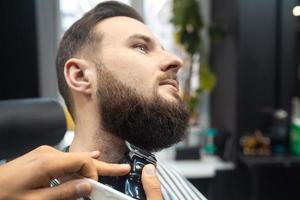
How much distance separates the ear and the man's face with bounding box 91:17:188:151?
36 millimetres

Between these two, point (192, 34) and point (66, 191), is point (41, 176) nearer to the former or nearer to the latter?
point (66, 191)

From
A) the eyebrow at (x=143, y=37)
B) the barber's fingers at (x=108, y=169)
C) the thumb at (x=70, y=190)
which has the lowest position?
the thumb at (x=70, y=190)

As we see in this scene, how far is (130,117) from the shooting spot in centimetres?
81

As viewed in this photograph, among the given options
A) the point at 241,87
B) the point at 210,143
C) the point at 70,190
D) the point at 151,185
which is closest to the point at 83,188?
the point at 70,190

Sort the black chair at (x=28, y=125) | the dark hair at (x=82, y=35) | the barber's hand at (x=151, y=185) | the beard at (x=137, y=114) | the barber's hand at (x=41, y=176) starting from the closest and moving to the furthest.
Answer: the barber's hand at (x=41, y=176) < the barber's hand at (x=151, y=185) < the beard at (x=137, y=114) < the dark hair at (x=82, y=35) < the black chair at (x=28, y=125)

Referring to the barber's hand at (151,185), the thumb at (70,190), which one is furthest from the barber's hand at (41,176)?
the barber's hand at (151,185)

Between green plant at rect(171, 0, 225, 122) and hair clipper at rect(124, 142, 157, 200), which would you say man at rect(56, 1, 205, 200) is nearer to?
hair clipper at rect(124, 142, 157, 200)

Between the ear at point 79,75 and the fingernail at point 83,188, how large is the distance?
414 millimetres

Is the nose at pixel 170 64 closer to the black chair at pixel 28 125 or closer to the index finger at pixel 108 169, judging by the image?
the index finger at pixel 108 169

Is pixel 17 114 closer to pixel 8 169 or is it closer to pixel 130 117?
pixel 130 117

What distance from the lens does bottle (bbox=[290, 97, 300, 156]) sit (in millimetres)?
2254

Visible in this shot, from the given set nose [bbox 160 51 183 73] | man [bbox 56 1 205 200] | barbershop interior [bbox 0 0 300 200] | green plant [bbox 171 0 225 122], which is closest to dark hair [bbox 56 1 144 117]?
man [bbox 56 1 205 200]

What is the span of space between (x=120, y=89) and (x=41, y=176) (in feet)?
1.34

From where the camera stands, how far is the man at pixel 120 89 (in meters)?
0.82
